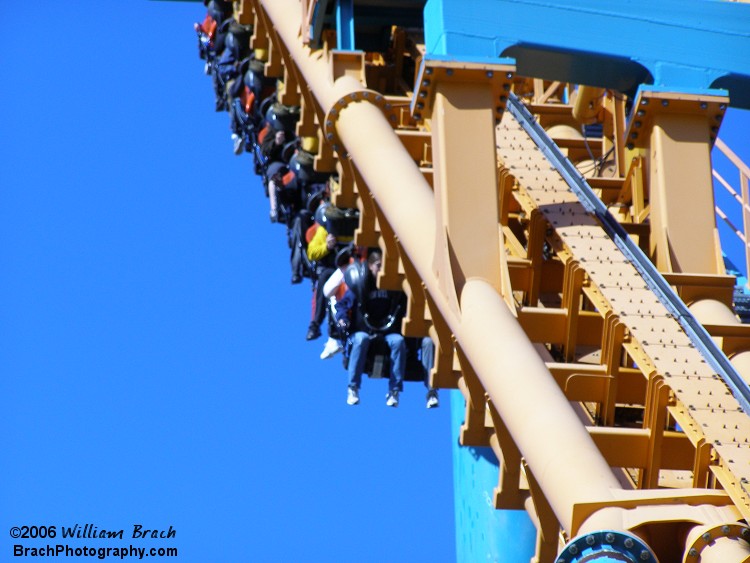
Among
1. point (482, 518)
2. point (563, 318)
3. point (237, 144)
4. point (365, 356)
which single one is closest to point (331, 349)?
point (365, 356)

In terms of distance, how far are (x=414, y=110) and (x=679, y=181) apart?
5.93ft

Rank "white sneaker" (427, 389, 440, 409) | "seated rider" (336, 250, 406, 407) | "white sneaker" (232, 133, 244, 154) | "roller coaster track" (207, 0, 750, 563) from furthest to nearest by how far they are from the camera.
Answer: "white sneaker" (232, 133, 244, 154), "white sneaker" (427, 389, 440, 409), "seated rider" (336, 250, 406, 407), "roller coaster track" (207, 0, 750, 563)

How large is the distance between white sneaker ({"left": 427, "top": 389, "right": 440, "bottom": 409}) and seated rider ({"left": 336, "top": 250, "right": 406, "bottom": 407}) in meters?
0.37

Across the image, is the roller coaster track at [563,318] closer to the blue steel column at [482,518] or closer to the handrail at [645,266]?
the handrail at [645,266]

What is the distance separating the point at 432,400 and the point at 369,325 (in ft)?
3.69

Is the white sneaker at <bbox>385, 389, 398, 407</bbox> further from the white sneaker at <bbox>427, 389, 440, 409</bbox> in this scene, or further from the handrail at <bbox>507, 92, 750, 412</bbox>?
the handrail at <bbox>507, 92, 750, 412</bbox>

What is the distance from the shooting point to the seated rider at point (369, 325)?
20234 mm

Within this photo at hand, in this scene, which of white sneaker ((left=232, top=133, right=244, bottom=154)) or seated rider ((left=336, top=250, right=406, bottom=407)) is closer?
seated rider ((left=336, top=250, right=406, bottom=407))

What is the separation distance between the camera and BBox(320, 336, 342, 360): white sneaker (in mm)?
21078

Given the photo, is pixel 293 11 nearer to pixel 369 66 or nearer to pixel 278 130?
pixel 369 66

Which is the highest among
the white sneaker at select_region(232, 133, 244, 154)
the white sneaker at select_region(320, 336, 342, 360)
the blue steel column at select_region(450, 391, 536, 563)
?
the white sneaker at select_region(232, 133, 244, 154)

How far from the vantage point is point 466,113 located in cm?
1147

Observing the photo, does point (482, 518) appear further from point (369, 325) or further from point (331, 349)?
point (331, 349)

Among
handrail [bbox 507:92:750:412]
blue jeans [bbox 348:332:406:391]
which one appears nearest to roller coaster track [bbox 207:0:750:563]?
handrail [bbox 507:92:750:412]
